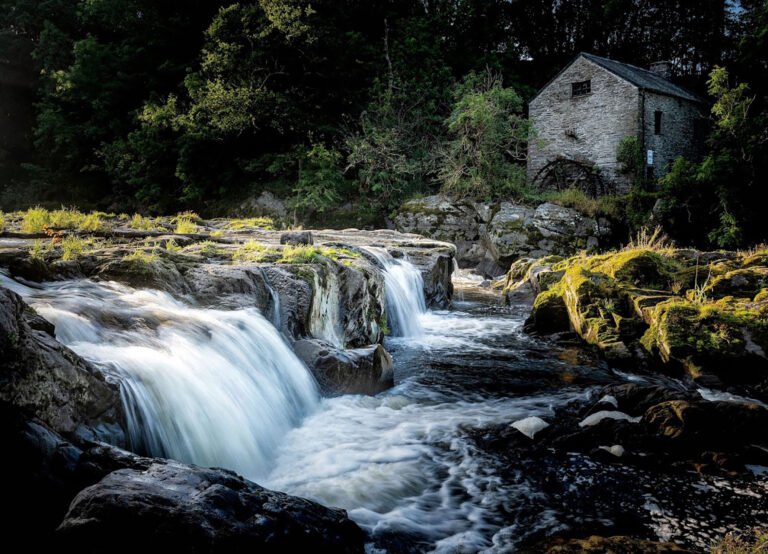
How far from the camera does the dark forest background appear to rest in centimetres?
2408

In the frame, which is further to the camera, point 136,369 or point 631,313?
point 631,313

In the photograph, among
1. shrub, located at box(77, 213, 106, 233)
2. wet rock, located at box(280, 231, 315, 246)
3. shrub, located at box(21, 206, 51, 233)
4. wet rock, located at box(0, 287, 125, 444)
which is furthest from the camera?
wet rock, located at box(280, 231, 315, 246)

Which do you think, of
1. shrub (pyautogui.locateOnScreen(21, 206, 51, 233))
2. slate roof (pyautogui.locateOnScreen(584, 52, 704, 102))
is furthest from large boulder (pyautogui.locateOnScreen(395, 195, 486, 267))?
shrub (pyautogui.locateOnScreen(21, 206, 51, 233))

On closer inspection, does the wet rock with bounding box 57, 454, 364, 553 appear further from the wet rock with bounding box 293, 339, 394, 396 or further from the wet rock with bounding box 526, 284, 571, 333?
the wet rock with bounding box 526, 284, 571, 333

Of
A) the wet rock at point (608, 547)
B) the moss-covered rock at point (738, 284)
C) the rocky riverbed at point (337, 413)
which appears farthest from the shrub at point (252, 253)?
the moss-covered rock at point (738, 284)

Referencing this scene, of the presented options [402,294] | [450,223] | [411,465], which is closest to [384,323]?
[402,294]

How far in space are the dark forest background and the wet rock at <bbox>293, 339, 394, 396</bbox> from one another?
18.4m

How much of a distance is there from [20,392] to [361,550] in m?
2.53

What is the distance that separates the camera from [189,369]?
5.34 m

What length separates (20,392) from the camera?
11.6 ft

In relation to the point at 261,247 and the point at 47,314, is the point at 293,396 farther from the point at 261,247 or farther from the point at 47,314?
the point at 261,247

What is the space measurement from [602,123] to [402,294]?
2001 cm

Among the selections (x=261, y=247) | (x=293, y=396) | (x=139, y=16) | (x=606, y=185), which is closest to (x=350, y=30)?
(x=139, y=16)

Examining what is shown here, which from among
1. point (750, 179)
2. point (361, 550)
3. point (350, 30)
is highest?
point (350, 30)
